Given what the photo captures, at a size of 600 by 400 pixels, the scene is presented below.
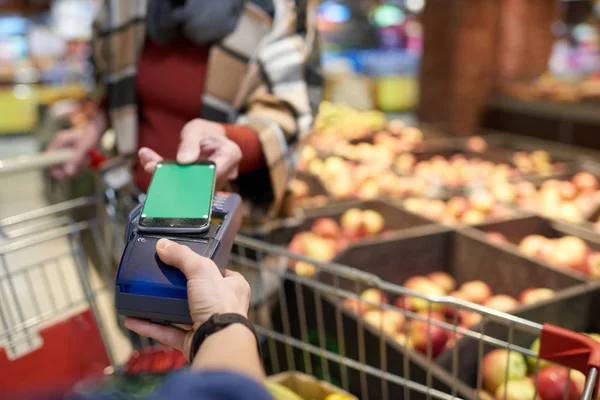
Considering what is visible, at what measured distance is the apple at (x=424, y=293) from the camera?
1.88 m

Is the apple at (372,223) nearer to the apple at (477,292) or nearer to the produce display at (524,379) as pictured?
the apple at (477,292)

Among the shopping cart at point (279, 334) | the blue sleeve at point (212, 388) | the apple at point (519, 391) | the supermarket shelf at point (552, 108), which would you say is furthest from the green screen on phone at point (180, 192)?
the supermarket shelf at point (552, 108)

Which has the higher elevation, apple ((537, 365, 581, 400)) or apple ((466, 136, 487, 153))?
apple ((537, 365, 581, 400))

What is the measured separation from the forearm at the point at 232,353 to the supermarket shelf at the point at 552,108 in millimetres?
3688

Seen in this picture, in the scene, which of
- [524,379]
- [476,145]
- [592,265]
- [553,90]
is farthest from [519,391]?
[553,90]

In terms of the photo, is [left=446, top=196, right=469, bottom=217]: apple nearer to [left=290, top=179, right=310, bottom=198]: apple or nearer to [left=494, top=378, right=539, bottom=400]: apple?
[left=290, top=179, right=310, bottom=198]: apple

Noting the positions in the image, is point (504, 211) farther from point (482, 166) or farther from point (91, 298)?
point (91, 298)

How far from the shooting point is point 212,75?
1.45 m

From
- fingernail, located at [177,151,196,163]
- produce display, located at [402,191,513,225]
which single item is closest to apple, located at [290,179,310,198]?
produce display, located at [402,191,513,225]

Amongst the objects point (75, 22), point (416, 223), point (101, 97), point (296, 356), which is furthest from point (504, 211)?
point (75, 22)

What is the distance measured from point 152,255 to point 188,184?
0.52 feet

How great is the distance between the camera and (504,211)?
2529mm

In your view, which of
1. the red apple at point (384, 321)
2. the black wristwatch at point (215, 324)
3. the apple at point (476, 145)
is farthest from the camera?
the apple at point (476, 145)

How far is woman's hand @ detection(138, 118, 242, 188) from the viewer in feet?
3.11
